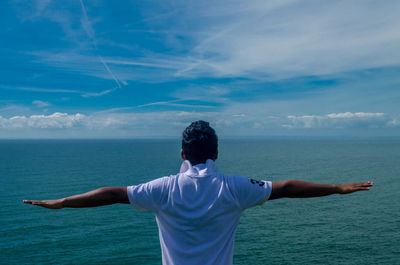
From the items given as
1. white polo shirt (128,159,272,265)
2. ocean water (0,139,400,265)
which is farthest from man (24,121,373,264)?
Result: ocean water (0,139,400,265)

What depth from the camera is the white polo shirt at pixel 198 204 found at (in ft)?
9.42

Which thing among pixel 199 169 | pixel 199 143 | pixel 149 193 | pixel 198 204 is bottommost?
pixel 198 204

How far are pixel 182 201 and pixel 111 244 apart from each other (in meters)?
32.4

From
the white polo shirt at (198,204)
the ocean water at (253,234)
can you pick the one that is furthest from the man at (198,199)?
the ocean water at (253,234)

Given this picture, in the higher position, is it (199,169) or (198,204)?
(199,169)

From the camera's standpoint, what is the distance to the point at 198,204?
289 cm

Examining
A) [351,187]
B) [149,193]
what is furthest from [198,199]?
[351,187]

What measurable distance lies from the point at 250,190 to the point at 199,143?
635 mm

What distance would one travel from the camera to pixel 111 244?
32.3 m

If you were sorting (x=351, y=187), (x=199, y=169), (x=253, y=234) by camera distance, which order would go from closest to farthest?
(x=199, y=169) → (x=351, y=187) → (x=253, y=234)

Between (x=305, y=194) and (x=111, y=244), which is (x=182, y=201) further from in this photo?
(x=111, y=244)

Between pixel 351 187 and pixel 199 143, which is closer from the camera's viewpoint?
pixel 199 143

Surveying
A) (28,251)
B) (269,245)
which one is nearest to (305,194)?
(269,245)

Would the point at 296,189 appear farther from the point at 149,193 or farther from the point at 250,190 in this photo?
the point at 149,193
